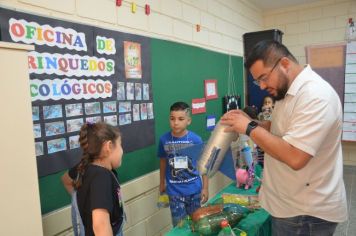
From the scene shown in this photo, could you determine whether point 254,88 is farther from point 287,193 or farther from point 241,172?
point 287,193

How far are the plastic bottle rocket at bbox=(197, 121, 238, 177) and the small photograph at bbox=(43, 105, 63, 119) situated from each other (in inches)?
32.6

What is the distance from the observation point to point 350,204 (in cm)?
346

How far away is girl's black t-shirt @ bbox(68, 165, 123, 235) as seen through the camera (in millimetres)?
1242

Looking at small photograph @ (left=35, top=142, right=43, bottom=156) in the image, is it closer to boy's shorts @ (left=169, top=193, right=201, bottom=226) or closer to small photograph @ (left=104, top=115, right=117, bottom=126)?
small photograph @ (left=104, top=115, right=117, bottom=126)

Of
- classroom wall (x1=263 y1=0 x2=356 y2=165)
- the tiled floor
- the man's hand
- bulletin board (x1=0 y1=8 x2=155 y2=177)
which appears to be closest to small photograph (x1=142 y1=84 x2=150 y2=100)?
bulletin board (x1=0 y1=8 x2=155 y2=177)

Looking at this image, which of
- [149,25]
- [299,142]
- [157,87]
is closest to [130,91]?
[157,87]

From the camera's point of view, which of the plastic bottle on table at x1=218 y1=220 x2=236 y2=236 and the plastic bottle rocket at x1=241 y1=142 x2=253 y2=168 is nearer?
the plastic bottle on table at x1=218 y1=220 x2=236 y2=236

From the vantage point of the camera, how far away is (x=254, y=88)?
4.38m

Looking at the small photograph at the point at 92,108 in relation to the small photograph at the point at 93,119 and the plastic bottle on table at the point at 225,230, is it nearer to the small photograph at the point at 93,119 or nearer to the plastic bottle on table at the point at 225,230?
the small photograph at the point at 93,119

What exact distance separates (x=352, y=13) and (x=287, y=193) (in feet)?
14.0

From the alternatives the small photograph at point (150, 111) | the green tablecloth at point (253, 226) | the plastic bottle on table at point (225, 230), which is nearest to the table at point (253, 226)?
the green tablecloth at point (253, 226)

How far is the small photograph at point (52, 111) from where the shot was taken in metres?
1.61

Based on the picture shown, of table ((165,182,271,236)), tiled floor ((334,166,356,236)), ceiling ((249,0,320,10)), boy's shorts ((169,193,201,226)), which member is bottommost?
tiled floor ((334,166,356,236))

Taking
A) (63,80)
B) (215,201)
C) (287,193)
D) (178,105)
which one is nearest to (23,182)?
(63,80)
